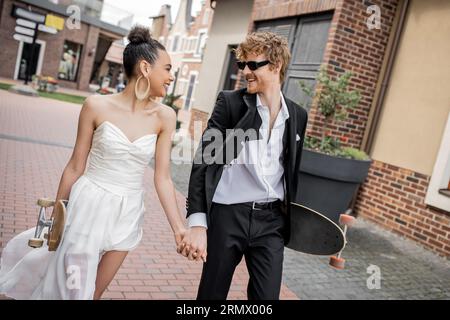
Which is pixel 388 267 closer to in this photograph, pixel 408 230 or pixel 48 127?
pixel 408 230

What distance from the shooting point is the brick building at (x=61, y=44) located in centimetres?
2597

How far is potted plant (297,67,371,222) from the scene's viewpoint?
19.5 feet

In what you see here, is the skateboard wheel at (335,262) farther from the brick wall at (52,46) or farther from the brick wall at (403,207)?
the brick wall at (52,46)

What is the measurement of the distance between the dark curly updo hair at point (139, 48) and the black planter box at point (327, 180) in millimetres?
4083

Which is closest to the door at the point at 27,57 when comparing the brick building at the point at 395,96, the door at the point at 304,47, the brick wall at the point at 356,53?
the door at the point at 304,47

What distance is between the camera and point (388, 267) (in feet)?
17.2

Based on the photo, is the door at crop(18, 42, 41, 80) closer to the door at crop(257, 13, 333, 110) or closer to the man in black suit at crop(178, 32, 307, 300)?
the door at crop(257, 13, 333, 110)

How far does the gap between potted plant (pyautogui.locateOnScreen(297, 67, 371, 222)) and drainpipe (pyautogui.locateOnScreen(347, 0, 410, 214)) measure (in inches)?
50.8

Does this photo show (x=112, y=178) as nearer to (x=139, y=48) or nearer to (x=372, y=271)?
(x=139, y=48)

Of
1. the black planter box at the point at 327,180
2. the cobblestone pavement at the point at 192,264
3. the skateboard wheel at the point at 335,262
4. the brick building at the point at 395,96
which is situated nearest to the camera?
the skateboard wheel at the point at 335,262

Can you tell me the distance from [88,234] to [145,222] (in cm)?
357

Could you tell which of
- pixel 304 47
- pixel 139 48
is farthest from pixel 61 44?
pixel 139 48

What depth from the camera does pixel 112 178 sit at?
2.21 meters

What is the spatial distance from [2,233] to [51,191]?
Answer: 69.4 inches
